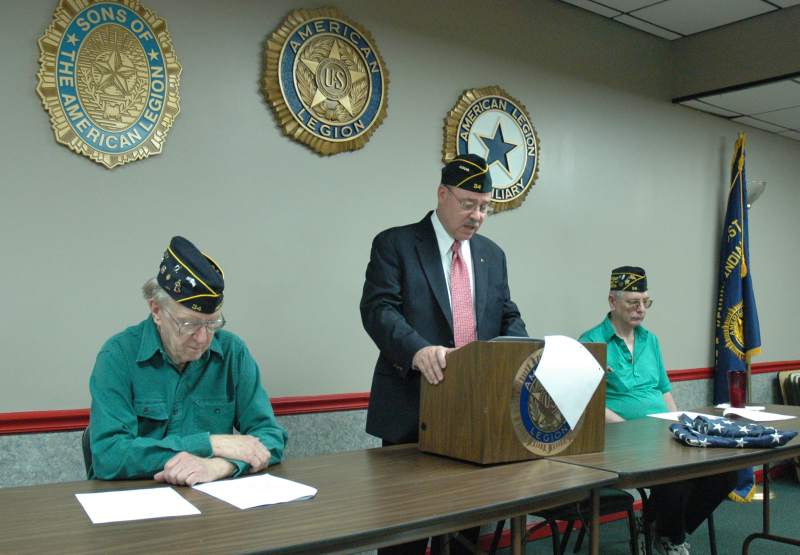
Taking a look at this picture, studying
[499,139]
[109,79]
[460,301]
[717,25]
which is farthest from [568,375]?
[717,25]

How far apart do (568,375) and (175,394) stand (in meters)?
1.00

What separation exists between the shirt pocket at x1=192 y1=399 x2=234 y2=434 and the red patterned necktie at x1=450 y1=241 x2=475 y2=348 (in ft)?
2.48

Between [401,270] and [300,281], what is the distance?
821mm

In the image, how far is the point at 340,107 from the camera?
3.26m

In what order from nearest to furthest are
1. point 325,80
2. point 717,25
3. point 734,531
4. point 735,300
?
point 325,80
point 734,531
point 717,25
point 735,300

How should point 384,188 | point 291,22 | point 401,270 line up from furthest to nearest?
point 384,188 → point 291,22 → point 401,270

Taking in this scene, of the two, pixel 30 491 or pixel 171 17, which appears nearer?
pixel 30 491

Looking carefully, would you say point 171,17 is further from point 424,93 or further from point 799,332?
point 799,332

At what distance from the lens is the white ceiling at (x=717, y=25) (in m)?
4.21

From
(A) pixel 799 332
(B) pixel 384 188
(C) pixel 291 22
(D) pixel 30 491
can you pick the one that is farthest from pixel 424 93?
(A) pixel 799 332

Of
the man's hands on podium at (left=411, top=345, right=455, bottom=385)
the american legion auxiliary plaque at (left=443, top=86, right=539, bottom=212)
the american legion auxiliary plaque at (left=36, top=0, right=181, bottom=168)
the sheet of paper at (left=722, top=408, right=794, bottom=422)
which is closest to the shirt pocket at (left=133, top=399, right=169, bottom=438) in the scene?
the man's hands on podium at (left=411, top=345, right=455, bottom=385)

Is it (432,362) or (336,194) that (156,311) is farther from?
(336,194)

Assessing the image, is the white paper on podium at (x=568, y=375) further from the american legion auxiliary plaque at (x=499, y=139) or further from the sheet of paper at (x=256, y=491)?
the american legion auxiliary plaque at (x=499, y=139)

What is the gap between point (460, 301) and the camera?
2.47 metres
